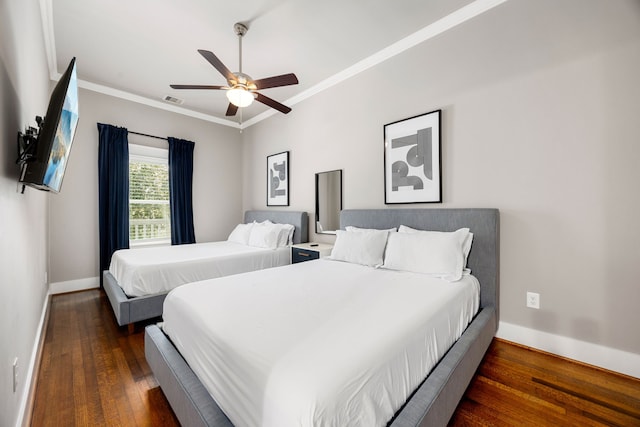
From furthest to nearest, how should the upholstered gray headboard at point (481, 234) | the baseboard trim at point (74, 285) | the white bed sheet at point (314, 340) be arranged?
the baseboard trim at point (74, 285) < the upholstered gray headboard at point (481, 234) < the white bed sheet at point (314, 340)

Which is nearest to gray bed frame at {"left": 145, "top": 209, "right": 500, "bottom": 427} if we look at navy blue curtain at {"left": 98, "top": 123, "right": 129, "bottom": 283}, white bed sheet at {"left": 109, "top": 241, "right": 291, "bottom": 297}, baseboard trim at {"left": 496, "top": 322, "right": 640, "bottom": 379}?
baseboard trim at {"left": 496, "top": 322, "right": 640, "bottom": 379}

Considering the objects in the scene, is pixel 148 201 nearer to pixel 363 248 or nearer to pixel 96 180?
pixel 96 180

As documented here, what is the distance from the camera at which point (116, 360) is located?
209 cm

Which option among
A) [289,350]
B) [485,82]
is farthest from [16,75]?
[485,82]

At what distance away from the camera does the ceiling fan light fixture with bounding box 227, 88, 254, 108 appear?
2545 mm

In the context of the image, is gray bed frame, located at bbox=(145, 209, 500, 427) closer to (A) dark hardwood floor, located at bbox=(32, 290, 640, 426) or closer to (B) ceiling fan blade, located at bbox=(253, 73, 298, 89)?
(A) dark hardwood floor, located at bbox=(32, 290, 640, 426)

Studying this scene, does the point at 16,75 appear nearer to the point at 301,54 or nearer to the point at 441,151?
the point at 301,54

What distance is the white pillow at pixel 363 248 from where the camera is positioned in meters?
2.63

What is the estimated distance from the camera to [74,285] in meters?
3.74

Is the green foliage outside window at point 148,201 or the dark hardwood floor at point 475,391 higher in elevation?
the green foliage outside window at point 148,201

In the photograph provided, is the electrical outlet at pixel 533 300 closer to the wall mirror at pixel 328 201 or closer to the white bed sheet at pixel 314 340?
the white bed sheet at pixel 314 340

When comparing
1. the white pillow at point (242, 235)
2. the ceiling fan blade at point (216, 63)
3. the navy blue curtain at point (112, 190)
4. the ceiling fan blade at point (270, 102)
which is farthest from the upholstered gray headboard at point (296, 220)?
the navy blue curtain at point (112, 190)

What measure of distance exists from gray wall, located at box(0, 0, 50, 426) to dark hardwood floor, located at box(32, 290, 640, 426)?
257 millimetres

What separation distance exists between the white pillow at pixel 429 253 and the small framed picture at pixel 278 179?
2.43 metres
